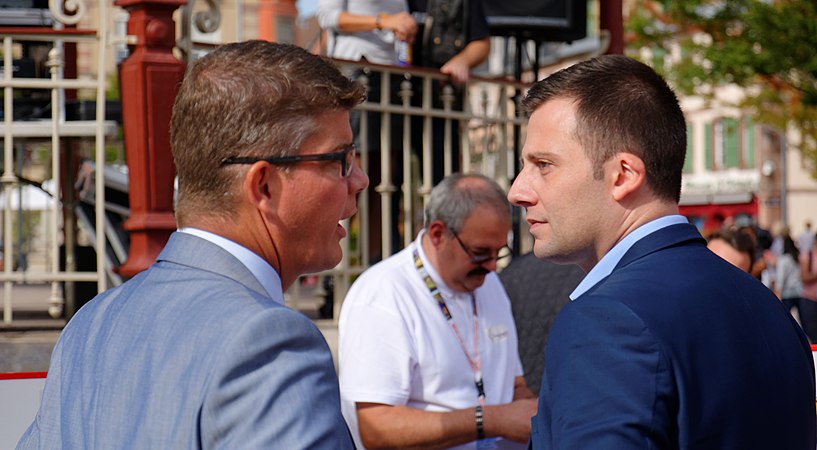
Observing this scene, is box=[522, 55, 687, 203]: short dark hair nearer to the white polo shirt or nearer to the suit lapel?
the suit lapel

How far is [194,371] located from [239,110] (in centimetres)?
46

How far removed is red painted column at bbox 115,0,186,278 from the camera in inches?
203

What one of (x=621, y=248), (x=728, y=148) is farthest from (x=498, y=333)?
(x=728, y=148)

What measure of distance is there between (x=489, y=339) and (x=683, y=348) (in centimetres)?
231

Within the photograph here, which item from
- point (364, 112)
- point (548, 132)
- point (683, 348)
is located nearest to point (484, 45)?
point (364, 112)

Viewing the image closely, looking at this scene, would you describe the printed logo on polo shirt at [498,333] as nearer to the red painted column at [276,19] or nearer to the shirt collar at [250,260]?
the red painted column at [276,19]

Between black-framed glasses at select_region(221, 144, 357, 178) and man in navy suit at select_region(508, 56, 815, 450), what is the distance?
47cm

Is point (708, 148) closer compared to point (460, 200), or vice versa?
point (460, 200)

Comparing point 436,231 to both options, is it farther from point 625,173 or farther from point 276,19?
point 276,19

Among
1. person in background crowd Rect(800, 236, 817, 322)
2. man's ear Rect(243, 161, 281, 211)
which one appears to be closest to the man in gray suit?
man's ear Rect(243, 161, 281, 211)

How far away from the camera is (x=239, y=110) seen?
196cm

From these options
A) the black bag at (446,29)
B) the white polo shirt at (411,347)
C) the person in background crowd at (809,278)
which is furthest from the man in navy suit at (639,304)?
the person in background crowd at (809,278)

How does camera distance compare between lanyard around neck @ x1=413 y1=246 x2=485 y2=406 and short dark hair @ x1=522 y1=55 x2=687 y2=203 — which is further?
lanyard around neck @ x1=413 y1=246 x2=485 y2=406

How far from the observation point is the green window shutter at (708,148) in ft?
164
